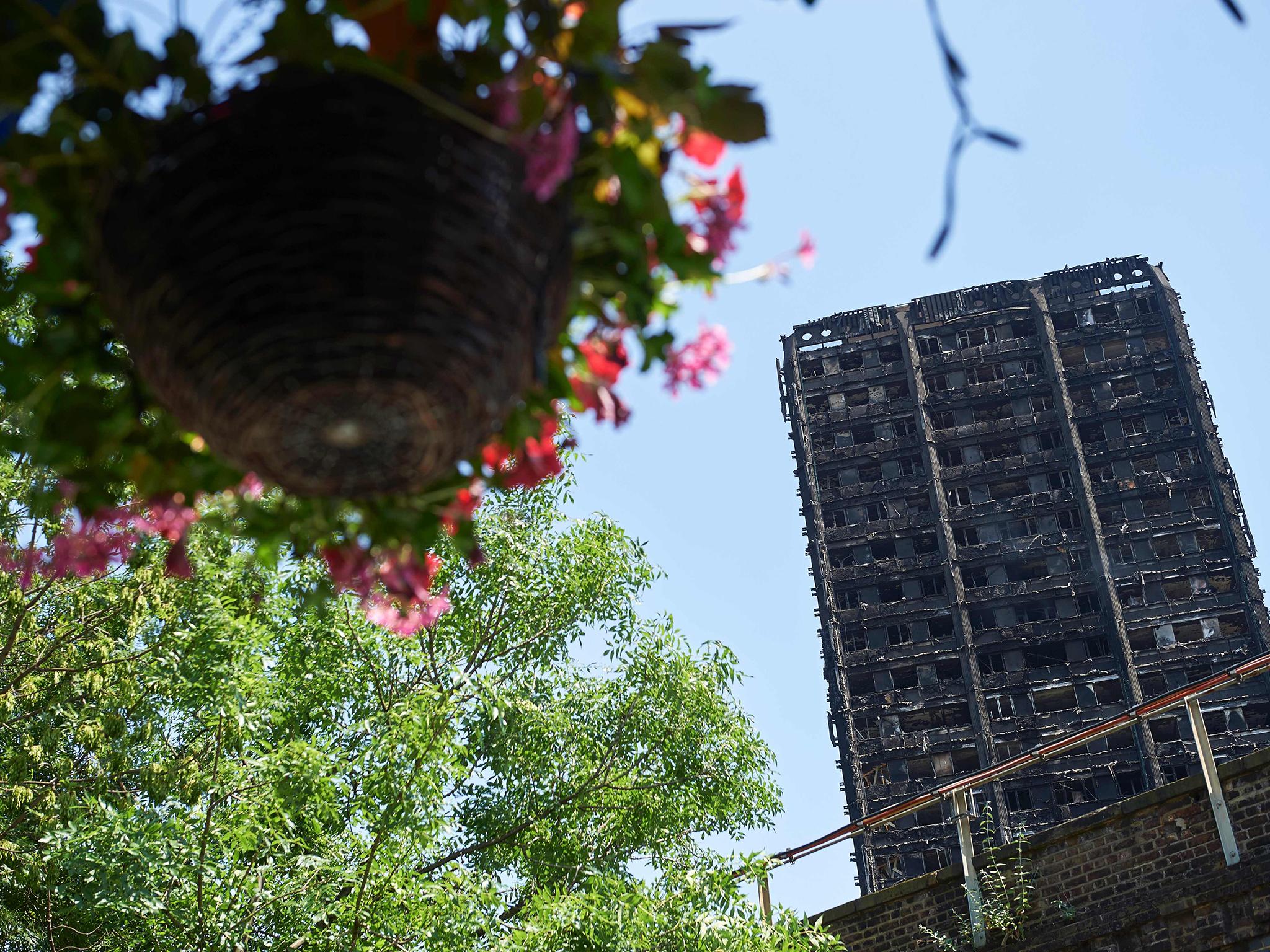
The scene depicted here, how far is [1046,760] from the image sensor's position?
32.7 feet

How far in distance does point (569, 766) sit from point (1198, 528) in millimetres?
48110

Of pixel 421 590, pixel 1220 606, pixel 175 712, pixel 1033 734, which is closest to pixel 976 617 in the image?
pixel 1033 734

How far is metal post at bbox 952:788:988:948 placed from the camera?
411 inches

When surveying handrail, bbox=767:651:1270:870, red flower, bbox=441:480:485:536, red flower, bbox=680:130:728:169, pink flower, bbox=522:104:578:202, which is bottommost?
red flower, bbox=441:480:485:536

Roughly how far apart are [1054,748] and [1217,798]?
1221mm

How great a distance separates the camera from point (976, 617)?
55469 millimetres

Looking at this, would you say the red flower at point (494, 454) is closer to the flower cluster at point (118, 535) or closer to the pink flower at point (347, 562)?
the pink flower at point (347, 562)

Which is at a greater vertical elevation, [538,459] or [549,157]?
[549,157]

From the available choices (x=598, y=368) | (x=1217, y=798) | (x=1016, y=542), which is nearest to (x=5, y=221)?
(x=598, y=368)

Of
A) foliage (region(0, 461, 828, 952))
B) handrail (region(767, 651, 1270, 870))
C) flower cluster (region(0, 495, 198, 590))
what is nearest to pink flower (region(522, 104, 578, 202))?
flower cluster (region(0, 495, 198, 590))

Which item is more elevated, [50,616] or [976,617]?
[976,617]

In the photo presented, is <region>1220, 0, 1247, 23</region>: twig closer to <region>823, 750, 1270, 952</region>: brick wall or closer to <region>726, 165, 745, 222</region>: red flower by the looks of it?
<region>726, 165, 745, 222</region>: red flower

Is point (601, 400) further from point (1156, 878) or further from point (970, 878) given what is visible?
point (970, 878)

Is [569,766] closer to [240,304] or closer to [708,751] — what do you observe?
[708,751]
